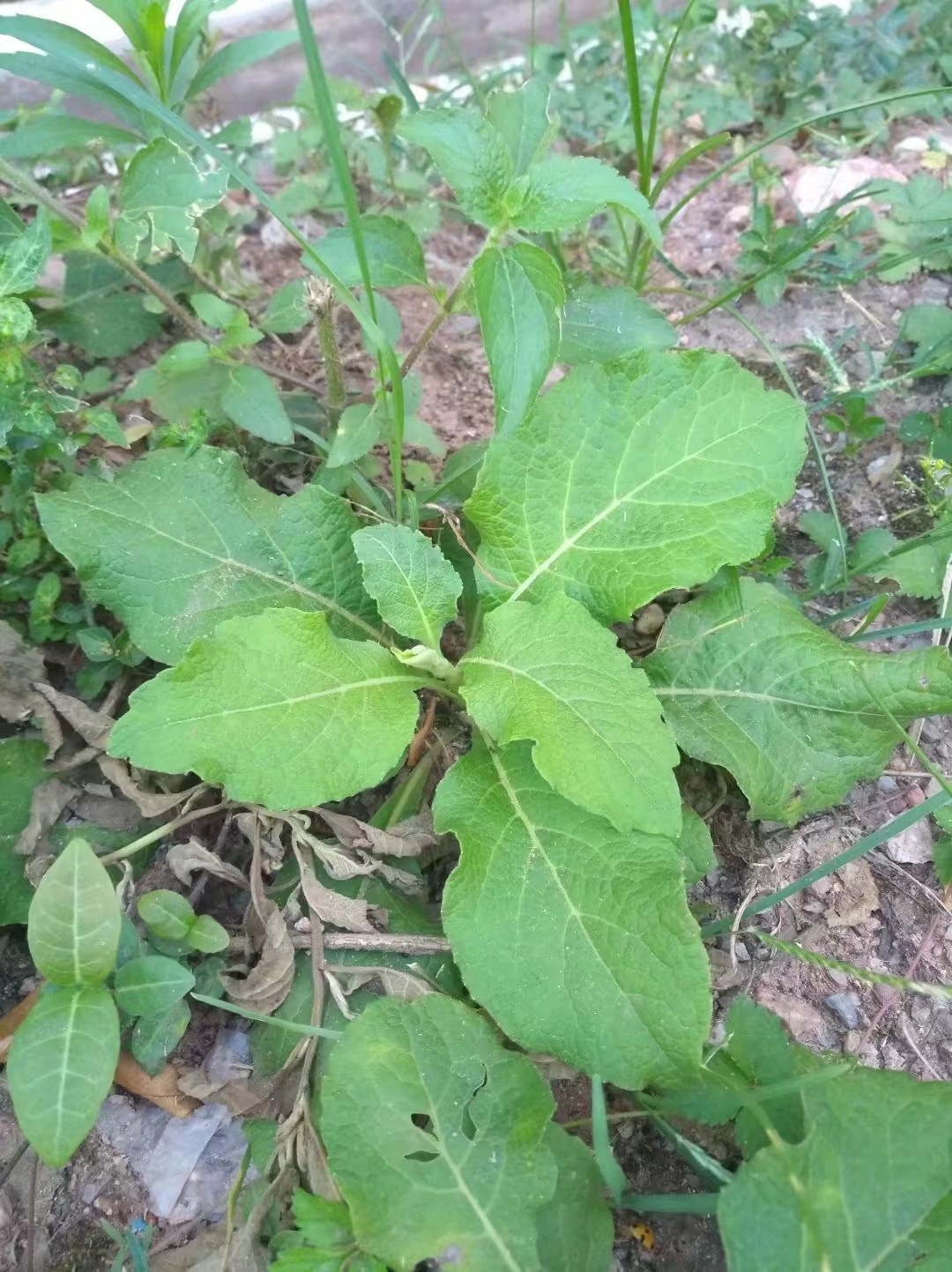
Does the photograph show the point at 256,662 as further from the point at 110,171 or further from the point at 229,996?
the point at 110,171

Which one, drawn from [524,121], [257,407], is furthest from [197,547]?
[524,121]

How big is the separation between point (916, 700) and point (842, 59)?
8.28 feet

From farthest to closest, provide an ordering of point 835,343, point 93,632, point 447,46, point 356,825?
point 447,46
point 835,343
point 93,632
point 356,825

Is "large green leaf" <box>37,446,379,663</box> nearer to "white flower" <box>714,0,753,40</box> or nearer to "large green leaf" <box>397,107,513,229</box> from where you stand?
"large green leaf" <box>397,107,513,229</box>

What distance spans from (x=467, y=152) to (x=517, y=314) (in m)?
0.33

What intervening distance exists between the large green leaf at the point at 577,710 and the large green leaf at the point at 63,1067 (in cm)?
78

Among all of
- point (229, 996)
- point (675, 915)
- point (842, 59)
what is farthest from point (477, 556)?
point (842, 59)

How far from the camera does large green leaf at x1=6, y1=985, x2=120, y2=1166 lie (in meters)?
1.36

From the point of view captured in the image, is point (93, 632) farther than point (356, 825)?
Yes

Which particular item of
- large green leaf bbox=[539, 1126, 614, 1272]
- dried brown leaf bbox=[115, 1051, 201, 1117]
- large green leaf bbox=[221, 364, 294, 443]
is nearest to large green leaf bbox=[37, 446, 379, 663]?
large green leaf bbox=[221, 364, 294, 443]

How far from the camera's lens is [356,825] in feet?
5.94

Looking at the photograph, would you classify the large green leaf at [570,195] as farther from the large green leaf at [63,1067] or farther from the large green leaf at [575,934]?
the large green leaf at [63,1067]

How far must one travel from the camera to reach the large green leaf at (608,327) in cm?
200

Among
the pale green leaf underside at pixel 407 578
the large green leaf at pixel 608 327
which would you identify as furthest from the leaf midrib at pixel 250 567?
the large green leaf at pixel 608 327
